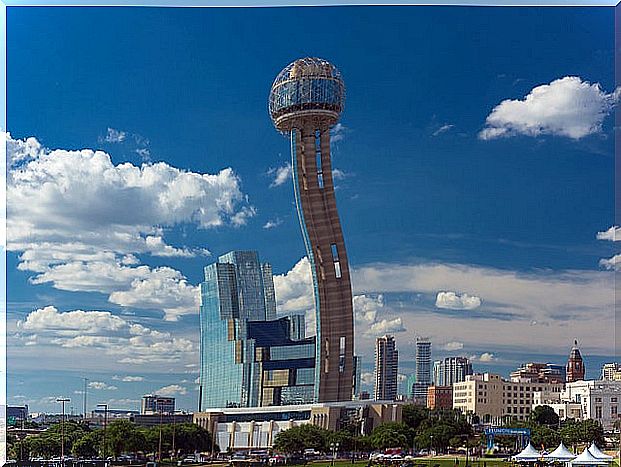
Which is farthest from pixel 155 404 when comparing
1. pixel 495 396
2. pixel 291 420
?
pixel 495 396

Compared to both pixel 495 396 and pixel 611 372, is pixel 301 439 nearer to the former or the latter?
pixel 495 396

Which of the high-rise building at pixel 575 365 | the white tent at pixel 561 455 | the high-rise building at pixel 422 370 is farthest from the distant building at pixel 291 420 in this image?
the white tent at pixel 561 455

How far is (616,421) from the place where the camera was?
10219 millimetres

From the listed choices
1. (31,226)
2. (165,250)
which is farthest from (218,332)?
(31,226)

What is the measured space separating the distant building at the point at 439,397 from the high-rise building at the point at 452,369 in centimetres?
37

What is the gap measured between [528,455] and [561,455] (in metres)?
0.32

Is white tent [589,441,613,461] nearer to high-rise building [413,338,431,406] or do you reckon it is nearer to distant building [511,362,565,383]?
distant building [511,362,565,383]

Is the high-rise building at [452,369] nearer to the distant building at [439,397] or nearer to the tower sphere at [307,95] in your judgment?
the distant building at [439,397]

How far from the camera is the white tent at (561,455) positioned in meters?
9.41

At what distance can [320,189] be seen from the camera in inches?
427

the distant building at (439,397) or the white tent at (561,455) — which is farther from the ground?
the distant building at (439,397)

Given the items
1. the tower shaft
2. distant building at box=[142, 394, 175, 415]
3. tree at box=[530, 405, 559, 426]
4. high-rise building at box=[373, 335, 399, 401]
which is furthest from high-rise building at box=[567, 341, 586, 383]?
distant building at box=[142, 394, 175, 415]

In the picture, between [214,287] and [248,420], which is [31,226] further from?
[248,420]

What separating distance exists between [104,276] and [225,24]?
2542mm
